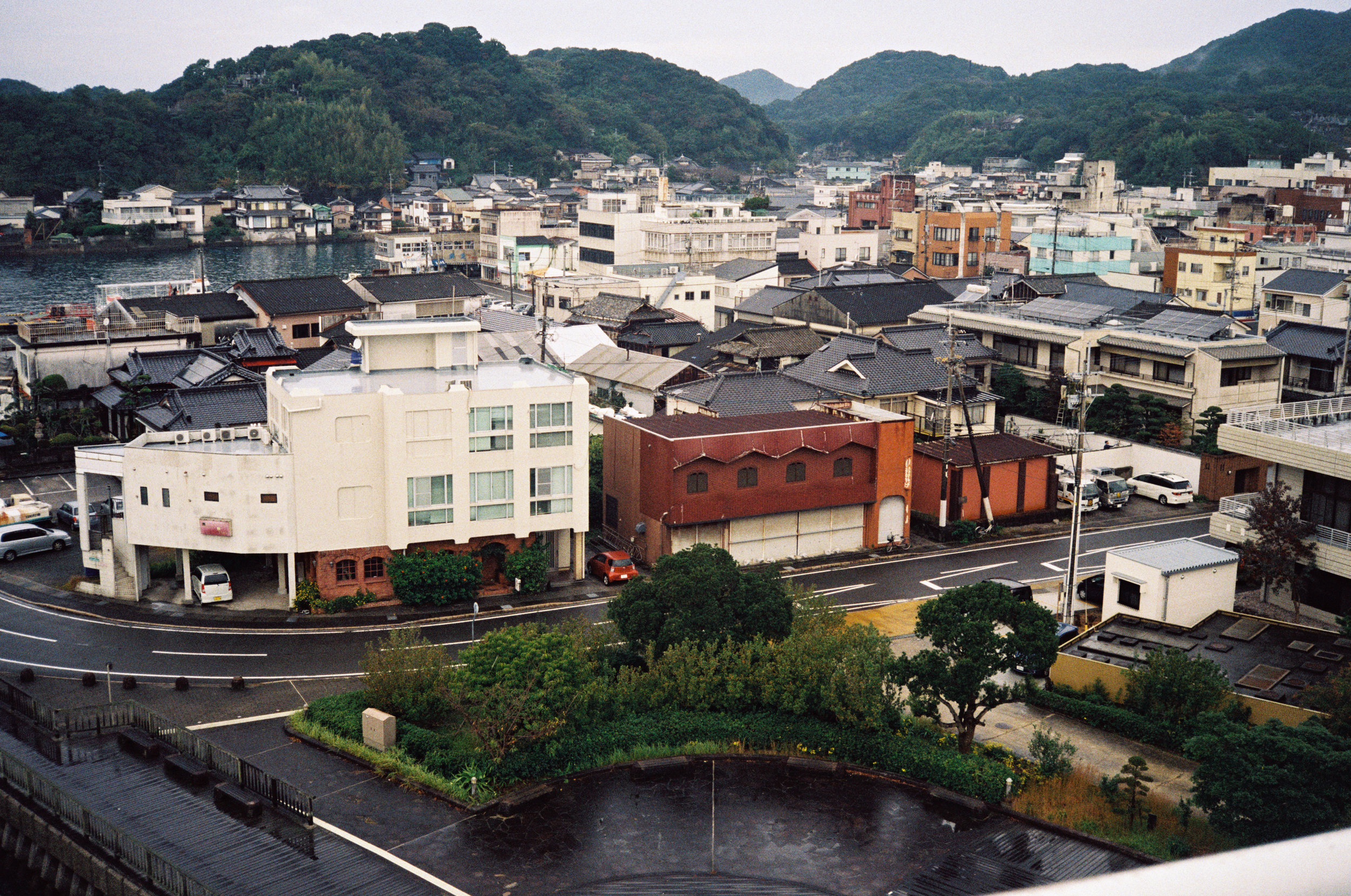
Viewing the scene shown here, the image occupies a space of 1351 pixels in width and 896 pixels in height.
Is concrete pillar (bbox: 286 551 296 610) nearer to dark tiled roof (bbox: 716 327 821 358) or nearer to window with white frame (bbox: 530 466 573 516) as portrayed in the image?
window with white frame (bbox: 530 466 573 516)

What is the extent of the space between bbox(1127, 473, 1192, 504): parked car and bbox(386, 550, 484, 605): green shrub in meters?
15.9

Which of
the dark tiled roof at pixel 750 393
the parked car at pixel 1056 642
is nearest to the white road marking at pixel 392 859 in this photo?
the parked car at pixel 1056 642

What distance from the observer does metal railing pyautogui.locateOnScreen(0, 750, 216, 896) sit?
10.5 meters

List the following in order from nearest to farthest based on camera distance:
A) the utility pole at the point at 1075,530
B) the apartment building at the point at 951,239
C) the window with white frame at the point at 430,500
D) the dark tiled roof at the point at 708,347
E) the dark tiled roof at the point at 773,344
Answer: the utility pole at the point at 1075,530 < the window with white frame at the point at 430,500 < the dark tiled roof at the point at 773,344 < the dark tiled roof at the point at 708,347 < the apartment building at the point at 951,239

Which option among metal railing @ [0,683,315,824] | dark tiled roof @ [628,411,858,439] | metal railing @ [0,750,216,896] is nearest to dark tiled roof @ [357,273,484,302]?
dark tiled roof @ [628,411,858,439]

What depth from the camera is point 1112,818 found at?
12.5m

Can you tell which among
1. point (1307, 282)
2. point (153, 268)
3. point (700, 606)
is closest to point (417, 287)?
point (700, 606)

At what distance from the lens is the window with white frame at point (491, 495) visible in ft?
66.3

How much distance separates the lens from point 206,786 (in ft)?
41.6

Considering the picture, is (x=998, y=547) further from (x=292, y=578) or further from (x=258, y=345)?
(x=258, y=345)

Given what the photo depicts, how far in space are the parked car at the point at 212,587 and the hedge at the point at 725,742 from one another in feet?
18.9

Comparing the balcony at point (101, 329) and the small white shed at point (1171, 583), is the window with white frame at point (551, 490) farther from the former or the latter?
the balcony at point (101, 329)

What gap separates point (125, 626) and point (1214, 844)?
1596 cm

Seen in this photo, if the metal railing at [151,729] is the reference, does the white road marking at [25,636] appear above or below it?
below
